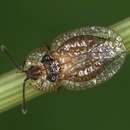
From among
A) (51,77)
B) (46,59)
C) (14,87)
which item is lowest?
(14,87)

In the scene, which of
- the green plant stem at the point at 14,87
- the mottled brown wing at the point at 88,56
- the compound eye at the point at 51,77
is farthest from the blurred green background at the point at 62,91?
the green plant stem at the point at 14,87

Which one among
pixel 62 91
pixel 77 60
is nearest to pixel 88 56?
pixel 77 60

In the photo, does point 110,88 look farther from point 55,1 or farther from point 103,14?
point 55,1

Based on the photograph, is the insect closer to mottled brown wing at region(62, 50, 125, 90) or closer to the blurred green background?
mottled brown wing at region(62, 50, 125, 90)

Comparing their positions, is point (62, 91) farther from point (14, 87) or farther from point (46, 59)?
point (14, 87)

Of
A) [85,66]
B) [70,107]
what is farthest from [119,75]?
[85,66]

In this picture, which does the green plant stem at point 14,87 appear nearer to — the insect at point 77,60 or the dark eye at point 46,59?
the insect at point 77,60
